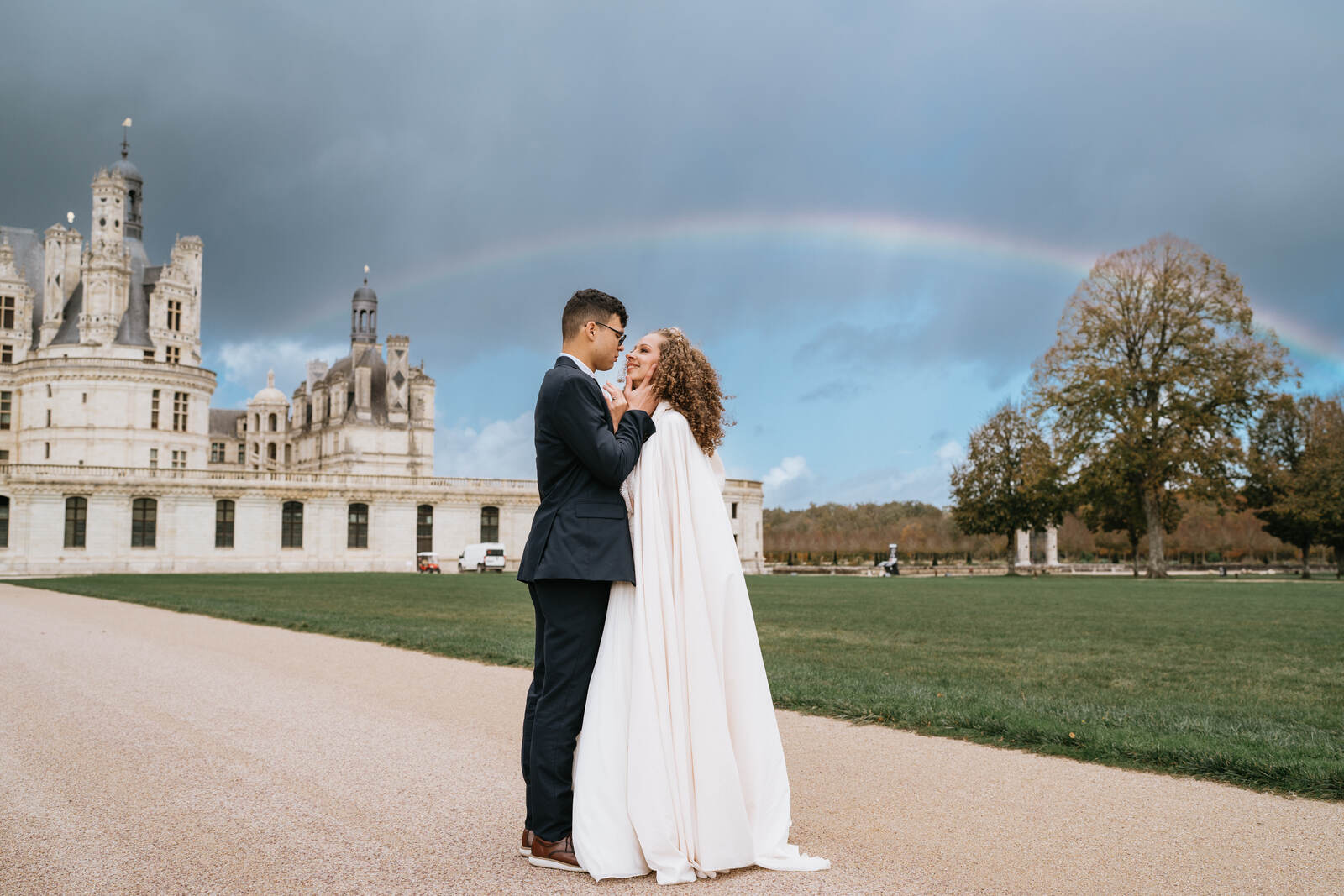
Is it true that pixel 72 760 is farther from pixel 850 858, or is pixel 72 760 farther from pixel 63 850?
pixel 850 858

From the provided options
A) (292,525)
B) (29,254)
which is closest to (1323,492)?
(292,525)

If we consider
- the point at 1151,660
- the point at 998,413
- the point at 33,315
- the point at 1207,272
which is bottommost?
the point at 1151,660

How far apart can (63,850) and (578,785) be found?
2.13 meters

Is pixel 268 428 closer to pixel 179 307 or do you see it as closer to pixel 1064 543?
pixel 179 307

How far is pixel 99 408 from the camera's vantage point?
5459cm

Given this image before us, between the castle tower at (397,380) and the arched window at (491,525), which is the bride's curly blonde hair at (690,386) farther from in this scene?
the castle tower at (397,380)

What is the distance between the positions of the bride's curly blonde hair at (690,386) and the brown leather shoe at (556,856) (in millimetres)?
1744

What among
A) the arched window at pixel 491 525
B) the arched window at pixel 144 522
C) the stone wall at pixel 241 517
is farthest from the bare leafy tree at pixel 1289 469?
the arched window at pixel 144 522

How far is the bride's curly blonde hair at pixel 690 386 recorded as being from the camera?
411 cm

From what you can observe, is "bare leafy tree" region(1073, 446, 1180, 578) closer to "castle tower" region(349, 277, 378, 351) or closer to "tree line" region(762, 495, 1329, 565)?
"tree line" region(762, 495, 1329, 565)

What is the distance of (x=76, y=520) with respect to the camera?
46.1 metres

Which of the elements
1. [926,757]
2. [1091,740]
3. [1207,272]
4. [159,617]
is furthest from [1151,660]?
[1207,272]

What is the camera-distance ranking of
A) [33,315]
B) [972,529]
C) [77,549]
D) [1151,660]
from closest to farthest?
1. [1151,660]
2. [77,549]
3. [972,529]
4. [33,315]

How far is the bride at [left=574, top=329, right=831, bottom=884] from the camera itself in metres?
3.73
